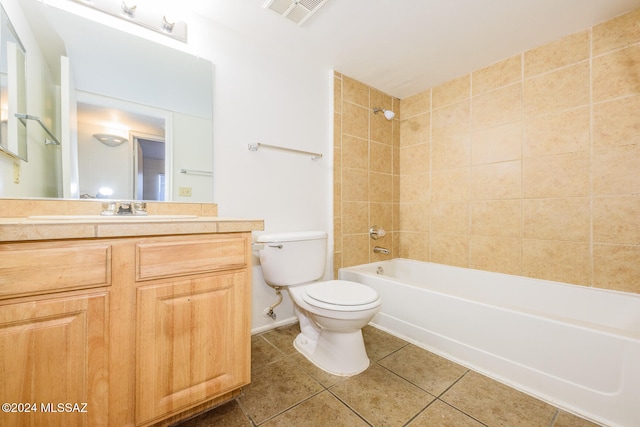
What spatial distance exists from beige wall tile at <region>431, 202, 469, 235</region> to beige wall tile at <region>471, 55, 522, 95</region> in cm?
94

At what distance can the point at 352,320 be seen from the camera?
1294mm

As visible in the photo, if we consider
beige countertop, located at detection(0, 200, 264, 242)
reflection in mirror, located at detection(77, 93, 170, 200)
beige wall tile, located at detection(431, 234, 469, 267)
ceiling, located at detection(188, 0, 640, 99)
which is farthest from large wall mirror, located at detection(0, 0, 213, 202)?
beige wall tile, located at detection(431, 234, 469, 267)

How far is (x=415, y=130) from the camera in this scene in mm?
2520

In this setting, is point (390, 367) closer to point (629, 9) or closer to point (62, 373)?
point (62, 373)

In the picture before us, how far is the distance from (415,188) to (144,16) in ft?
7.71

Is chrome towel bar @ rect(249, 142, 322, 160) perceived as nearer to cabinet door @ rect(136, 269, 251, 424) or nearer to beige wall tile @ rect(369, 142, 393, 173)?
beige wall tile @ rect(369, 142, 393, 173)

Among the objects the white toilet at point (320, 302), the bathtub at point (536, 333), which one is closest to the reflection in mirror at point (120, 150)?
the white toilet at point (320, 302)

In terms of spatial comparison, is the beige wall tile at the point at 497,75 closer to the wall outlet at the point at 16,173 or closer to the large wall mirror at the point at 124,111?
the large wall mirror at the point at 124,111

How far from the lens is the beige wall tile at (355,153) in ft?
7.20

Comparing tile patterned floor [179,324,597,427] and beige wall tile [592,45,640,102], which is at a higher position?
beige wall tile [592,45,640,102]

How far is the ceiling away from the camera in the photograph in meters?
1.45

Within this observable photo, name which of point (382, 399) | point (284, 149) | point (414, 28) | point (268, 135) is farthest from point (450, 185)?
point (382, 399)

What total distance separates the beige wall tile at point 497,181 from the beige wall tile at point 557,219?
14 cm

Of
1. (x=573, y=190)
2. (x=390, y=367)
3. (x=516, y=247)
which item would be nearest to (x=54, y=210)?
(x=390, y=367)
